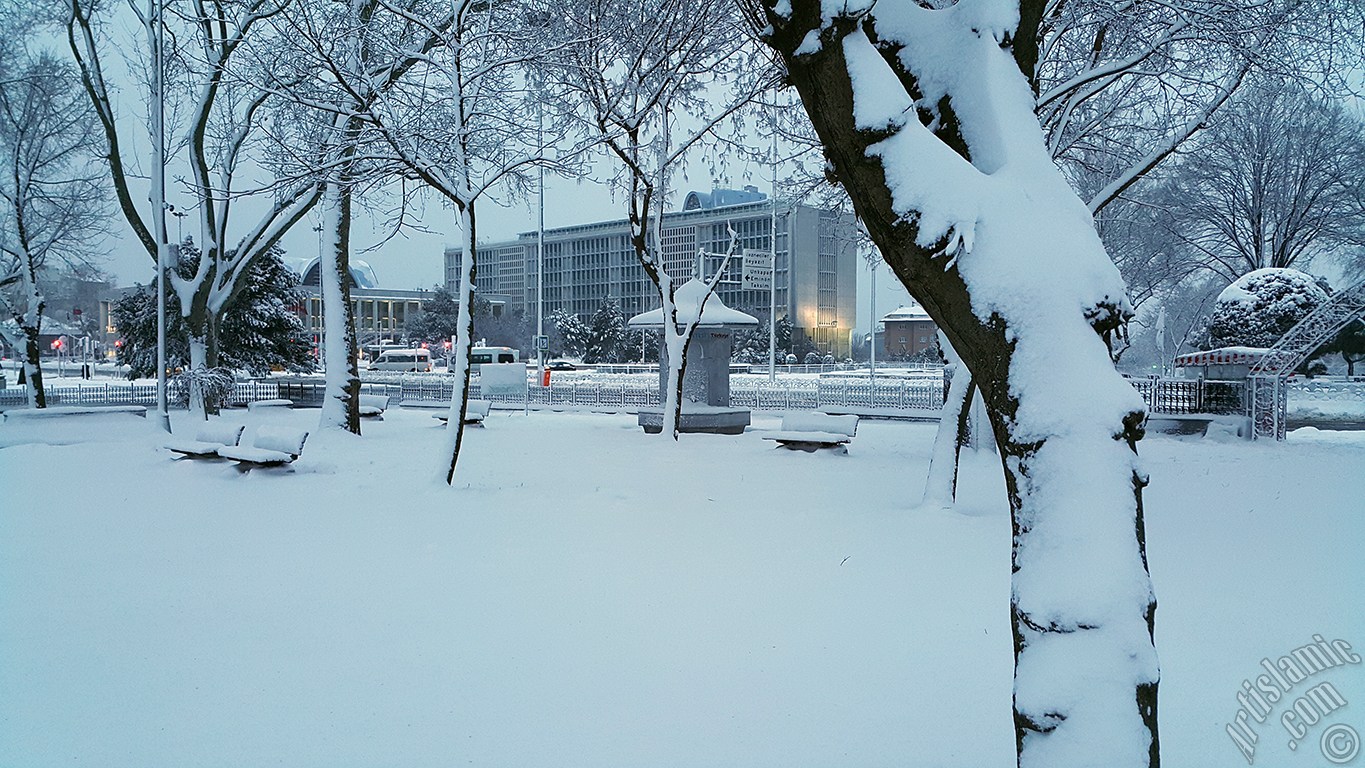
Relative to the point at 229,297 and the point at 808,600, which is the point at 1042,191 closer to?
the point at 808,600

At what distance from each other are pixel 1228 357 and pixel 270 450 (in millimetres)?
18637

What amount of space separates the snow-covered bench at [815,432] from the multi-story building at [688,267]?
53.7 metres

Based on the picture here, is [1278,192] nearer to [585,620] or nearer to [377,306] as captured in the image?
[585,620]

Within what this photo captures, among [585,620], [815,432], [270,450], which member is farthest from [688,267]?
[585,620]

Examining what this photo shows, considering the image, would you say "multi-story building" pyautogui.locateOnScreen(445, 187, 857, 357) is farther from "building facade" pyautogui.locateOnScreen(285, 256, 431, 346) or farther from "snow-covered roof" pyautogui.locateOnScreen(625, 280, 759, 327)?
"snow-covered roof" pyautogui.locateOnScreen(625, 280, 759, 327)

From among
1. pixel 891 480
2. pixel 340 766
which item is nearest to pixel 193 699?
pixel 340 766

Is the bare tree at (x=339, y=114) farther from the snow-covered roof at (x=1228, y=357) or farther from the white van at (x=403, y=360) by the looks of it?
the white van at (x=403, y=360)

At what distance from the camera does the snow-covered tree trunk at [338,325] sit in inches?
631

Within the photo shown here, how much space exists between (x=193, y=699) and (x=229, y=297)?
1833cm

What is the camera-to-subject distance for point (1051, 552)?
278 cm

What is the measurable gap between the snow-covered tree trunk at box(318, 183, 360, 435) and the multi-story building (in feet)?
173

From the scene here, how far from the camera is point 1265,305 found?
20250 mm

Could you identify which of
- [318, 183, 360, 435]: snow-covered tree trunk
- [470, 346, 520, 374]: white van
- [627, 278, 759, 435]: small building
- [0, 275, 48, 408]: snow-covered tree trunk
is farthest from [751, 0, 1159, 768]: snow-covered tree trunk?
[470, 346, 520, 374]: white van

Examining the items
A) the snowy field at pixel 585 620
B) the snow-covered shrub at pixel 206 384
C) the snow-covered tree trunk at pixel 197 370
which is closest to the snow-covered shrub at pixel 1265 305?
the snowy field at pixel 585 620
